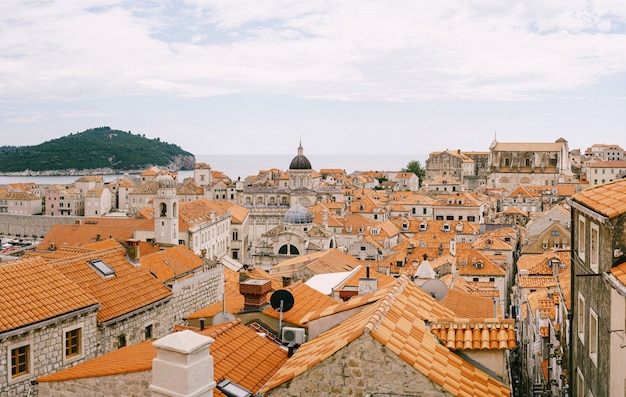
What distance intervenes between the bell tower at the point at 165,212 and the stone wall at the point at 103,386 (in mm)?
41799

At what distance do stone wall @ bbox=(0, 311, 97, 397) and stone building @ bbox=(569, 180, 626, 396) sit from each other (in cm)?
892

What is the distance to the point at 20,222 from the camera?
89375mm

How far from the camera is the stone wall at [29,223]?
86938 millimetres

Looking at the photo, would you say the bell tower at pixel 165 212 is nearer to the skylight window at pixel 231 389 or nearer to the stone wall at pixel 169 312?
the stone wall at pixel 169 312

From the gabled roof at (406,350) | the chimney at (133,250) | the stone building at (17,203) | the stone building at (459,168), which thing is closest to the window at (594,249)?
the gabled roof at (406,350)

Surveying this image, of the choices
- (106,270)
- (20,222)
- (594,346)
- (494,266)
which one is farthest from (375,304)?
(20,222)

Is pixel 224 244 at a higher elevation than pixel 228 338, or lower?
lower

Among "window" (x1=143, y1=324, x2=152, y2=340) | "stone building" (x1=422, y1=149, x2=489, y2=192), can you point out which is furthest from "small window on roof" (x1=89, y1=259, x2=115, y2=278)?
"stone building" (x1=422, y1=149, x2=489, y2=192)

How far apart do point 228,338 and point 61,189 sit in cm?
11281

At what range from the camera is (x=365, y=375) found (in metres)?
6.89

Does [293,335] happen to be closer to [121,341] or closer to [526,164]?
[121,341]

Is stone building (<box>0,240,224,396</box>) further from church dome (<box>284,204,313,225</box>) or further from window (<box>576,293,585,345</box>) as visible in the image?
church dome (<box>284,204,313,225</box>)

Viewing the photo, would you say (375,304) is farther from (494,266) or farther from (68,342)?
(494,266)

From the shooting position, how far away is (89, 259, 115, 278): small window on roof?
1447 centimetres
